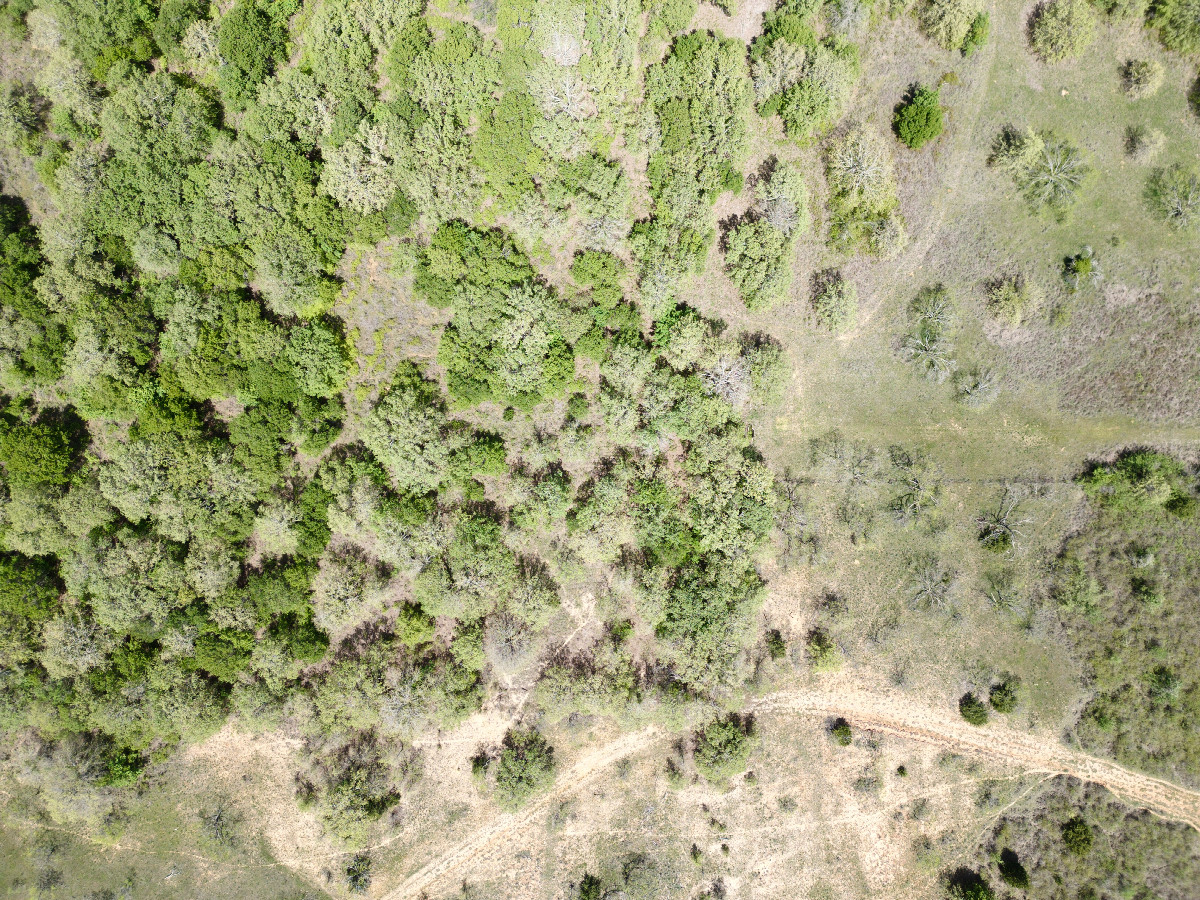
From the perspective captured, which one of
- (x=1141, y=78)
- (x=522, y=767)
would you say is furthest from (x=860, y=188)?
(x=522, y=767)

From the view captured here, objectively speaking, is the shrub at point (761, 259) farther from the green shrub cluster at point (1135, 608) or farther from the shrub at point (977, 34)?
the green shrub cluster at point (1135, 608)

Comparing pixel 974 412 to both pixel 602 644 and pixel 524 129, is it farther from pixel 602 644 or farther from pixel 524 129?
pixel 524 129

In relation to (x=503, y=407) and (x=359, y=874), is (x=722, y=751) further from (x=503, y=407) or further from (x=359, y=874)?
(x=503, y=407)

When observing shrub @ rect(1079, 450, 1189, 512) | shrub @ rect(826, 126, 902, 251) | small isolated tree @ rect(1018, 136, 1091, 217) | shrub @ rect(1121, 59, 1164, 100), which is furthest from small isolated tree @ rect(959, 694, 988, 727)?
shrub @ rect(1121, 59, 1164, 100)

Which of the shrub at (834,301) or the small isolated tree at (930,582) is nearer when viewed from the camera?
the shrub at (834,301)

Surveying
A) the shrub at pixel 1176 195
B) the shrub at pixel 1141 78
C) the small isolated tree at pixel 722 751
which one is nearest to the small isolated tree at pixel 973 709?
the small isolated tree at pixel 722 751

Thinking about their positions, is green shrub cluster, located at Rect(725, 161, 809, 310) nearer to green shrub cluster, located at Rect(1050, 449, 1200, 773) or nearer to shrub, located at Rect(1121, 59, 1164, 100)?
shrub, located at Rect(1121, 59, 1164, 100)

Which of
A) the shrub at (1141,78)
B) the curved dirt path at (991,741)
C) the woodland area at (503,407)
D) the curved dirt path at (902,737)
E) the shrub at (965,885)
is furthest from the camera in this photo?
the shrub at (965,885)
